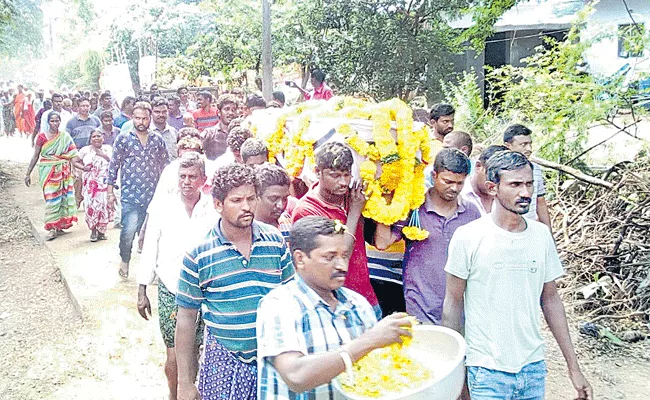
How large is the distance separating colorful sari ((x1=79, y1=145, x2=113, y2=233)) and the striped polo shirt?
564 centimetres

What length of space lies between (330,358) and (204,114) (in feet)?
24.7

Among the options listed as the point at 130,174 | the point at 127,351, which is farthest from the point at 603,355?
the point at 130,174

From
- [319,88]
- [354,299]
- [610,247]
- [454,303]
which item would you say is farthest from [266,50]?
[354,299]

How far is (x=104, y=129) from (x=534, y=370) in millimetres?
7899

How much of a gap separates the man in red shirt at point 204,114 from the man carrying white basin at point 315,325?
23.2 ft

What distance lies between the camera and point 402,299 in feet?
12.9

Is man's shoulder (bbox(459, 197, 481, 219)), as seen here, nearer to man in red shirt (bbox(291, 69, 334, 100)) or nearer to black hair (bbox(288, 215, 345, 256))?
black hair (bbox(288, 215, 345, 256))

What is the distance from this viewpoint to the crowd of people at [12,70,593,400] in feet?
7.66

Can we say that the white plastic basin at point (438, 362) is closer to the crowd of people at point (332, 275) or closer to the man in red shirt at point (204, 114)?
the crowd of people at point (332, 275)

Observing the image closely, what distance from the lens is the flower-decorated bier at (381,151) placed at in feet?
11.9

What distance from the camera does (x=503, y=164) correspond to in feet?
10.1

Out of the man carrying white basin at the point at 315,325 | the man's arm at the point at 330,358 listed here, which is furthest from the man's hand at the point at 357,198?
the man's arm at the point at 330,358

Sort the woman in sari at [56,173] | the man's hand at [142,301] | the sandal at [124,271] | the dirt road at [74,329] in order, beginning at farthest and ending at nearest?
1. the woman in sari at [56,173]
2. the sandal at [124,271]
3. the dirt road at [74,329]
4. the man's hand at [142,301]

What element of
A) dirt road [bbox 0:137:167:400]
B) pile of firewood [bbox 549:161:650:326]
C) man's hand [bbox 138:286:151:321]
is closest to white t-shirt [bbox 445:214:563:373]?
man's hand [bbox 138:286:151:321]
